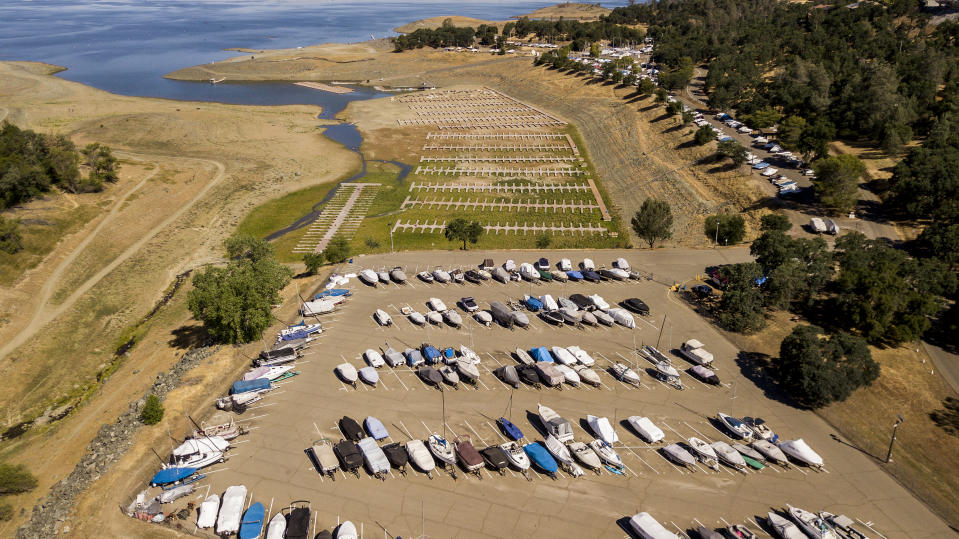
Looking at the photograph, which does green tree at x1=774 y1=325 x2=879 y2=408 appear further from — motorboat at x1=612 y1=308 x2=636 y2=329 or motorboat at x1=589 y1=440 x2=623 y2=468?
motorboat at x1=589 y1=440 x2=623 y2=468

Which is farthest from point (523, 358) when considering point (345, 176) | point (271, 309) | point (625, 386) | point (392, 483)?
point (345, 176)

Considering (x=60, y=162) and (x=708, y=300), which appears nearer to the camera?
(x=708, y=300)

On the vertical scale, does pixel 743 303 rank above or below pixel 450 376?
above

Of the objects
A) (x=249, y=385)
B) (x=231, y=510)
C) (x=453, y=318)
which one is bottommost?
(x=231, y=510)

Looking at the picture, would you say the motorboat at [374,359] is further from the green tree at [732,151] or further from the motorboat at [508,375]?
the green tree at [732,151]

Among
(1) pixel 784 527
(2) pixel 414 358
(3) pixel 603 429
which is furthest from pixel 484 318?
(1) pixel 784 527

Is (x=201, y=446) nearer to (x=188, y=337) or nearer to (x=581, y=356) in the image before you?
(x=188, y=337)

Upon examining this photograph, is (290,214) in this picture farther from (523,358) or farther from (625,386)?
(625,386)
